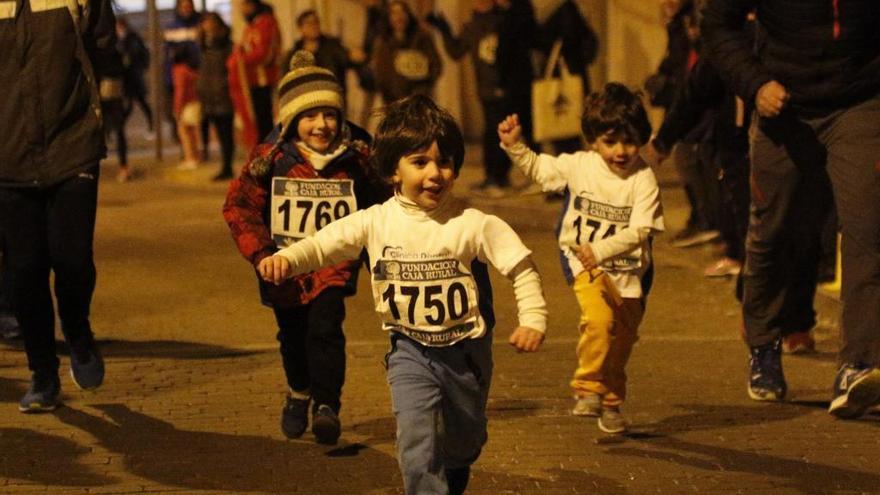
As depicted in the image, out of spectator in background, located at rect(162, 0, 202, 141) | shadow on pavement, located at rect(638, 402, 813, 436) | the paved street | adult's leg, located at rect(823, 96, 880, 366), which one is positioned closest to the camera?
the paved street

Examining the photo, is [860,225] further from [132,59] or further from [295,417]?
[132,59]

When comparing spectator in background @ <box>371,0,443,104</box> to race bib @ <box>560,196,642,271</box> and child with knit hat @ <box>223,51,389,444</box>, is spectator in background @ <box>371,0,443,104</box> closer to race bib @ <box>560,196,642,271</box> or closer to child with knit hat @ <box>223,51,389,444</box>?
race bib @ <box>560,196,642,271</box>

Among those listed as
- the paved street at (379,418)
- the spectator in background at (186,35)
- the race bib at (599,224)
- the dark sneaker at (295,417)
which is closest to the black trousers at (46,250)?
the paved street at (379,418)

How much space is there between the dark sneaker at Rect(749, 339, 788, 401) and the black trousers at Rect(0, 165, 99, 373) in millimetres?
2844

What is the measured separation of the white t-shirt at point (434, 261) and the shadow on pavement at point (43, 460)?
1.46 metres

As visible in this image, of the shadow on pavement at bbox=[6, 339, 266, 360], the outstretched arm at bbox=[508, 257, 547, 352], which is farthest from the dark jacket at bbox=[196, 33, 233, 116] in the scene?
the outstretched arm at bbox=[508, 257, 547, 352]

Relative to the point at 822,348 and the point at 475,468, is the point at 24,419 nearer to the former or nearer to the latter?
the point at 475,468

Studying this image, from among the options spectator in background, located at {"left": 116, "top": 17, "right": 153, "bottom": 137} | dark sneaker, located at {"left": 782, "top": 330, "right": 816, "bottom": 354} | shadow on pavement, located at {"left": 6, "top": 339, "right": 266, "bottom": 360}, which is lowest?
spectator in background, located at {"left": 116, "top": 17, "right": 153, "bottom": 137}

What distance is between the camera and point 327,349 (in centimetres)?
683

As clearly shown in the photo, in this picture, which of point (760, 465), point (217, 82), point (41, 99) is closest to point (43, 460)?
point (41, 99)

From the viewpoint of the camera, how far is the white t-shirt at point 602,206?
7.07 m

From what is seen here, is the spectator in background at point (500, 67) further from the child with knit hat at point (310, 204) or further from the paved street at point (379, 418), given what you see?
the child with knit hat at point (310, 204)

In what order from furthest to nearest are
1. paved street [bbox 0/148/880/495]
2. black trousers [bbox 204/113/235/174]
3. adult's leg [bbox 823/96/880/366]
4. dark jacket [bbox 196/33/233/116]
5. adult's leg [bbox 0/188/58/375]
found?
black trousers [bbox 204/113/235/174] → dark jacket [bbox 196/33/233/116] → adult's leg [bbox 0/188/58/375] → adult's leg [bbox 823/96/880/366] → paved street [bbox 0/148/880/495]

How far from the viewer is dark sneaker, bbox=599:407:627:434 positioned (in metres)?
7.09
